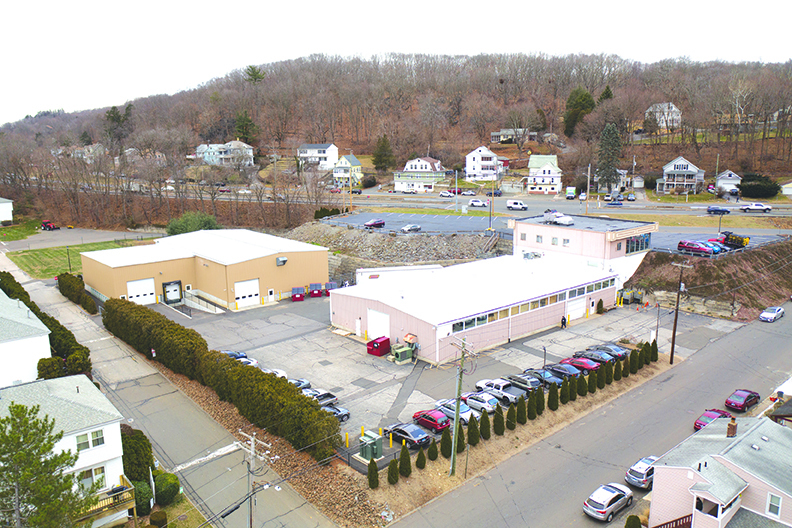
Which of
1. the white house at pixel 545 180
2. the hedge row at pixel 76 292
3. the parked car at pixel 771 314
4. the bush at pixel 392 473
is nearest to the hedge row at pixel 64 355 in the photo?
the hedge row at pixel 76 292

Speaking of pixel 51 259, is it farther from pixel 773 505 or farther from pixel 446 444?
pixel 773 505

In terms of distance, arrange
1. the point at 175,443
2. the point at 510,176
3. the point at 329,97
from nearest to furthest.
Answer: the point at 175,443, the point at 510,176, the point at 329,97

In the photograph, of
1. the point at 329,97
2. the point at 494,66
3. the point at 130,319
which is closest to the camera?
the point at 130,319

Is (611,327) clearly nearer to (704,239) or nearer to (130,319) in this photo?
(704,239)

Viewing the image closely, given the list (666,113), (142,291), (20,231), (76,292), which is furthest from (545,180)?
(20,231)

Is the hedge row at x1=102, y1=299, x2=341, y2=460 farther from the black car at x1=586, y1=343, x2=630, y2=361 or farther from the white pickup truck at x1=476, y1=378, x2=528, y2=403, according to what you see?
the black car at x1=586, y1=343, x2=630, y2=361

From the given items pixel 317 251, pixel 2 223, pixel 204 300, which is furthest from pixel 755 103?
pixel 2 223
